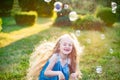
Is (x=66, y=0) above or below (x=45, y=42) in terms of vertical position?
above

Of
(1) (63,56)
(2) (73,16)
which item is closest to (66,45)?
(1) (63,56)

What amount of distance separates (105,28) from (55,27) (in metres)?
0.61

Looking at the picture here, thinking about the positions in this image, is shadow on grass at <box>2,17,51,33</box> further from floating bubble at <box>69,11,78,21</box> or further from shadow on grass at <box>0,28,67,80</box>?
floating bubble at <box>69,11,78,21</box>

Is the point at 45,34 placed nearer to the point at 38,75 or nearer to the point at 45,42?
the point at 45,42

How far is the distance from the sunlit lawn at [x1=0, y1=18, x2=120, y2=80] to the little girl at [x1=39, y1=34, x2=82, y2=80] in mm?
243

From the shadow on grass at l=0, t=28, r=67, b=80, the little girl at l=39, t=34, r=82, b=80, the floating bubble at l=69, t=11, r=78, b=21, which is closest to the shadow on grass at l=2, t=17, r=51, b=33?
the shadow on grass at l=0, t=28, r=67, b=80

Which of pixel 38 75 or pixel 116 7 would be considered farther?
pixel 116 7

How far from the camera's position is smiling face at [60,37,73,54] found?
4.28 meters

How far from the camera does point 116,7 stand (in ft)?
15.5

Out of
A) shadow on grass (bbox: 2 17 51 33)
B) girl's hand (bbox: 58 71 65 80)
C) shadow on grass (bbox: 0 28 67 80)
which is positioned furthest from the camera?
shadow on grass (bbox: 2 17 51 33)

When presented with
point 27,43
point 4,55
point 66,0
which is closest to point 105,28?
point 66,0

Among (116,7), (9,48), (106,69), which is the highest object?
(116,7)

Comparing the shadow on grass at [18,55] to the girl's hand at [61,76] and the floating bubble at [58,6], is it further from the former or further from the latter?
the girl's hand at [61,76]

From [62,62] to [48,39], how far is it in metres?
0.40
